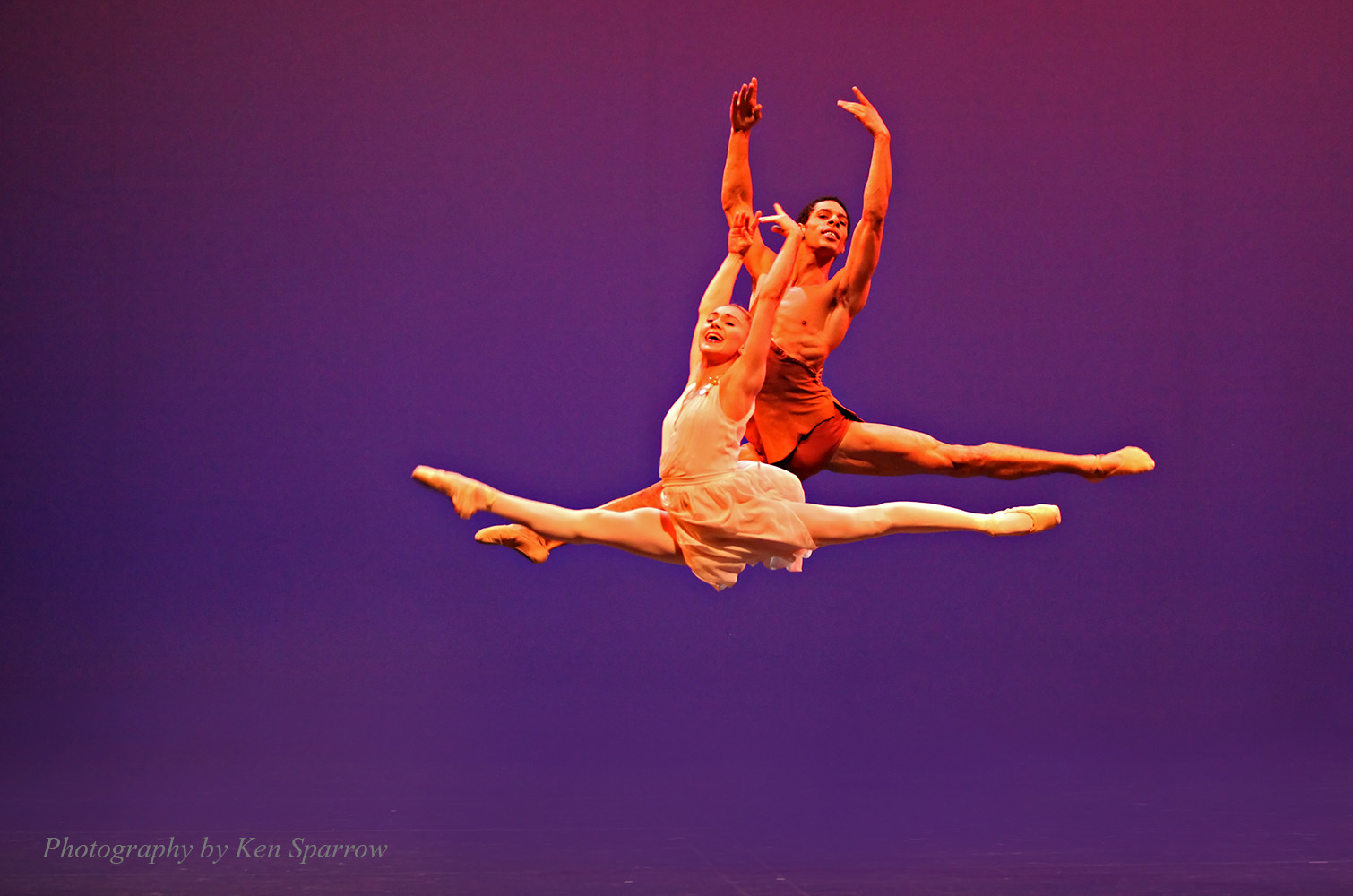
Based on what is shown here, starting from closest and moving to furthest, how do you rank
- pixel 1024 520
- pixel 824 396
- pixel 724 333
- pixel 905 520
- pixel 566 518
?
pixel 566 518 < pixel 724 333 < pixel 905 520 < pixel 1024 520 < pixel 824 396

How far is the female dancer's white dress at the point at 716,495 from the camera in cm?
489

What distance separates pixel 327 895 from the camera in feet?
17.2

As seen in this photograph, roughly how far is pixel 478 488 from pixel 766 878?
202cm

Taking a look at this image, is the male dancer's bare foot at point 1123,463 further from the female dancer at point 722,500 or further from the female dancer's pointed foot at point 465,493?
the female dancer's pointed foot at point 465,493

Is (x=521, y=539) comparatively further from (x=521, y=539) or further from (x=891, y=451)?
(x=891, y=451)

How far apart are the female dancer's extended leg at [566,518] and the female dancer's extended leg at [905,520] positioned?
50 cm

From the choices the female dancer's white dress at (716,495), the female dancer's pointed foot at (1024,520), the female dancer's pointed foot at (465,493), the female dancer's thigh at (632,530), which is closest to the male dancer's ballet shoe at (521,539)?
the female dancer's thigh at (632,530)

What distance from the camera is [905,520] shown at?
5.09m

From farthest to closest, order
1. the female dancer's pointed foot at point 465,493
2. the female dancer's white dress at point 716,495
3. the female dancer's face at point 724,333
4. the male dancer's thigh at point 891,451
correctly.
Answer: the male dancer's thigh at point 891,451 < the female dancer's face at point 724,333 < the female dancer's white dress at point 716,495 < the female dancer's pointed foot at point 465,493

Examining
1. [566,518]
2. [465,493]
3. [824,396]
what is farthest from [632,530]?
[824,396]

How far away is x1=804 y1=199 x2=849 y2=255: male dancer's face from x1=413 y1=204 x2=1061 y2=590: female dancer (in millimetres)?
516

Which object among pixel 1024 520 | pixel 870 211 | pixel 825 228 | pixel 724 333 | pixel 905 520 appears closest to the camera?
pixel 724 333

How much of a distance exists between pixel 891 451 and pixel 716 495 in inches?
41.4

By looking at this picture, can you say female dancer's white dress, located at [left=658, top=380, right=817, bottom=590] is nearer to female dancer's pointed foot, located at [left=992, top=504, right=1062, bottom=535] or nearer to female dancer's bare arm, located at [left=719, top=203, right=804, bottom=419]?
female dancer's bare arm, located at [left=719, top=203, right=804, bottom=419]
